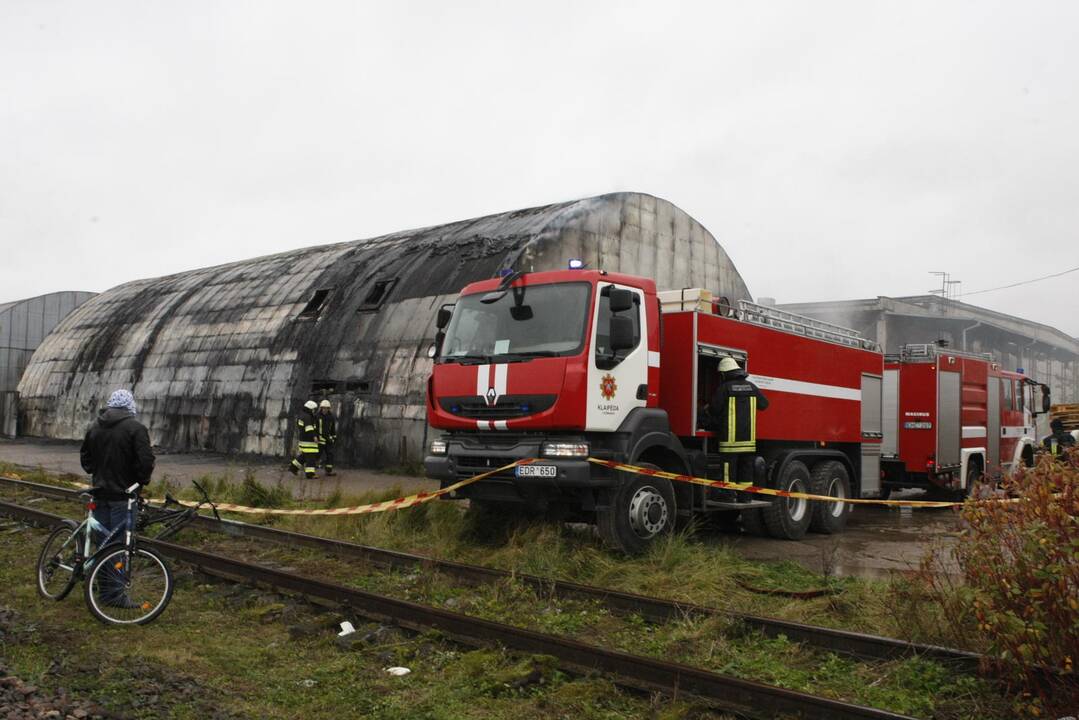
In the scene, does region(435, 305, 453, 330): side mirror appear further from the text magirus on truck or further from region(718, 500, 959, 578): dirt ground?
region(718, 500, 959, 578): dirt ground

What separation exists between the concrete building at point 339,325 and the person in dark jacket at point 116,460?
11.2m

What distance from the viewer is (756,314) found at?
35.8ft

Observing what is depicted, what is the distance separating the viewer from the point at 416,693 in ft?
17.5

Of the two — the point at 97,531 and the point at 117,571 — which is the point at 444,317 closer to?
the point at 97,531

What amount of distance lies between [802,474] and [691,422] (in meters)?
2.56

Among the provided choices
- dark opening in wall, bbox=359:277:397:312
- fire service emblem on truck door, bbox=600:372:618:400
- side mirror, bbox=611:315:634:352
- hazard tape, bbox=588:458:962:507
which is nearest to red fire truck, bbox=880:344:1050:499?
hazard tape, bbox=588:458:962:507

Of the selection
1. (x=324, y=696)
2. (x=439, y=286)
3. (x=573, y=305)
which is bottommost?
(x=324, y=696)

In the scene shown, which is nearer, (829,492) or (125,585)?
(125,585)

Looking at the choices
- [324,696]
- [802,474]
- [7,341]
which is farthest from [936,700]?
[7,341]

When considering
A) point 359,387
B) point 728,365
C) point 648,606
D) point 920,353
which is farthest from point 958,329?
point 648,606

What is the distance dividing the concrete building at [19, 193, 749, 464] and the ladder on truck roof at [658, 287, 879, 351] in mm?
7347

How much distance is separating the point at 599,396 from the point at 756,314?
3.24m

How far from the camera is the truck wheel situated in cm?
1112

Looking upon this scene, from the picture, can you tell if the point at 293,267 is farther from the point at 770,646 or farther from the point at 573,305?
the point at 770,646
